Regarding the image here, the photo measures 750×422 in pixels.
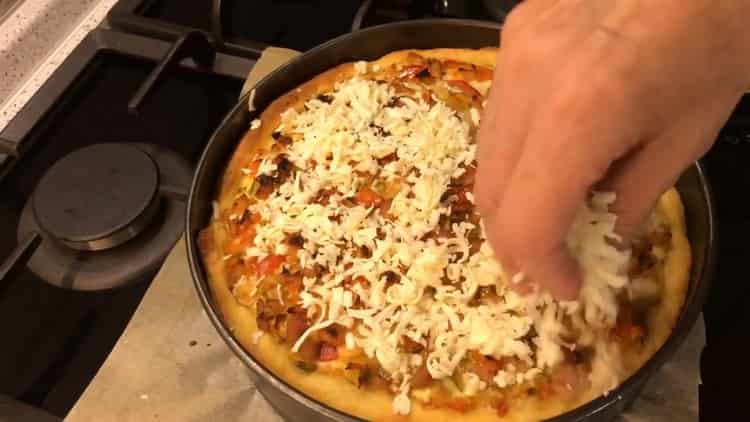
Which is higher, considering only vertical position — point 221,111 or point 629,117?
point 629,117

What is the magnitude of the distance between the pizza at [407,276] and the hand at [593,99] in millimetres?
107

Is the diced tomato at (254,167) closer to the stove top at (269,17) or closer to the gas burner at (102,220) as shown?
the gas burner at (102,220)

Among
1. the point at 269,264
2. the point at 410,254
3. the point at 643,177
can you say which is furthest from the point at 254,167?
the point at 643,177

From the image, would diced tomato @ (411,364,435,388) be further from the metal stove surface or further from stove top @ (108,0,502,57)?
stove top @ (108,0,502,57)

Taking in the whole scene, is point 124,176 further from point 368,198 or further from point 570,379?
point 570,379

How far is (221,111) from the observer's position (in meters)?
1.21

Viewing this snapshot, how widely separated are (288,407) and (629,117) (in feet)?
1.61

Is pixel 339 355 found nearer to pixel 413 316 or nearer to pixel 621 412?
pixel 413 316

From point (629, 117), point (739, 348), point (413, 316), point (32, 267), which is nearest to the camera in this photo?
point (629, 117)

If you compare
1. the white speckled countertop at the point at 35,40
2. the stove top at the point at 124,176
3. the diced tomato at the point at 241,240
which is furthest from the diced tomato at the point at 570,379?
the white speckled countertop at the point at 35,40

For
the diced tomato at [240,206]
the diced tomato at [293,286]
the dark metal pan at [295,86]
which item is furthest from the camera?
the diced tomato at [240,206]

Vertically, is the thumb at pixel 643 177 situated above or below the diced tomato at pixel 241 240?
above

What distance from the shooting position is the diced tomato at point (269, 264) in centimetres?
90

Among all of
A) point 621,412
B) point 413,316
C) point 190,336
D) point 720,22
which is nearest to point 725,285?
point 621,412
